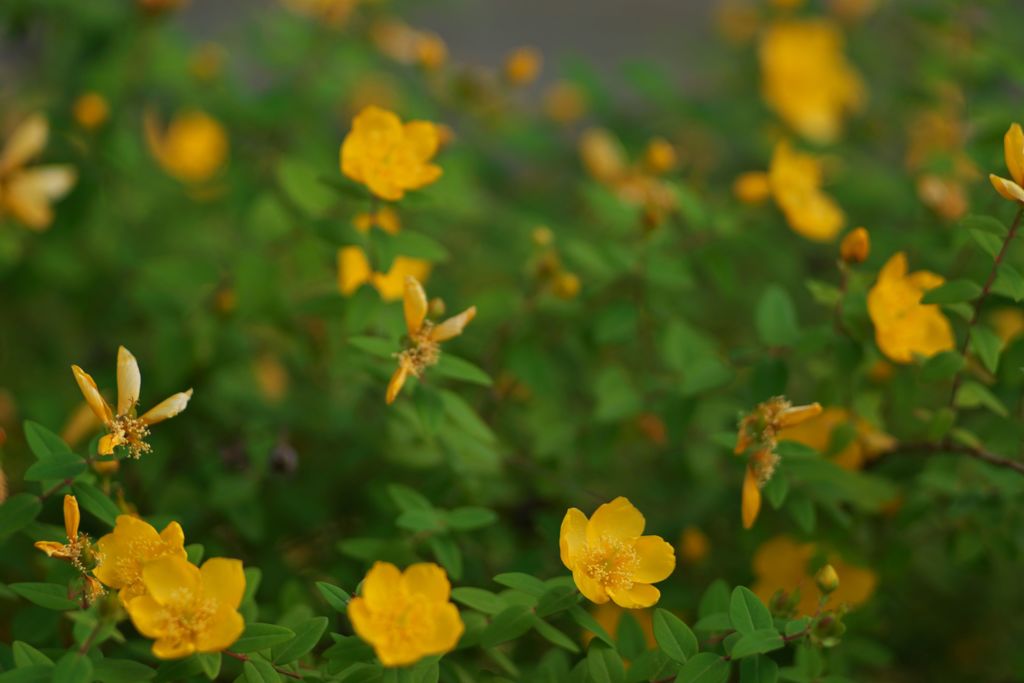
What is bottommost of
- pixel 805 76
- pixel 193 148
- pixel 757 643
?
pixel 193 148

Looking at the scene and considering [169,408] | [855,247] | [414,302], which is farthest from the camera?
[855,247]

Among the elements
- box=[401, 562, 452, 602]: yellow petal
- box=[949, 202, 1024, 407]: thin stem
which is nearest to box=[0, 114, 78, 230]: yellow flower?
box=[401, 562, 452, 602]: yellow petal

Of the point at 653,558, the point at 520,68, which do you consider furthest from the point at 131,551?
the point at 520,68

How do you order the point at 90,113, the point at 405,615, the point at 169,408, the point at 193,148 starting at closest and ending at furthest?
the point at 405,615 → the point at 169,408 → the point at 90,113 → the point at 193,148

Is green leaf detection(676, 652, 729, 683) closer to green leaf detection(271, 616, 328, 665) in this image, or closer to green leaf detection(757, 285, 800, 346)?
green leaf detection(271, 616, 328, 665)

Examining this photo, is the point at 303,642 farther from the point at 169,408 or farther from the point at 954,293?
the point at 954,293

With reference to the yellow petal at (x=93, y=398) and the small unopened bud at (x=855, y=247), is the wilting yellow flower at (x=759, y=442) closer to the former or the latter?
the small unopened bud at (x=855, y=247)

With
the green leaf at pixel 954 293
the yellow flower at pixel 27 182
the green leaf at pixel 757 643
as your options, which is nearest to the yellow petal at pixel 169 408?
the green leaf at pixel 757 643

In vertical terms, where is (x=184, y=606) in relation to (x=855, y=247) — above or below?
below
